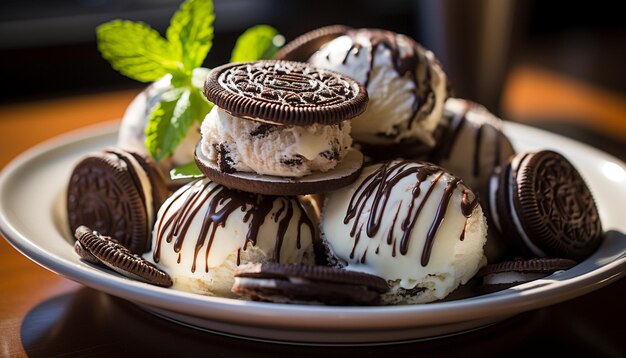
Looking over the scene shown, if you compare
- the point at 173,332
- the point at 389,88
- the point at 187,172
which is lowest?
the point at 173,332

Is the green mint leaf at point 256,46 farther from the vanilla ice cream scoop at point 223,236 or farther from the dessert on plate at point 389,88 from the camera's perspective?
the vanilla ice cream scoop at point 223,236

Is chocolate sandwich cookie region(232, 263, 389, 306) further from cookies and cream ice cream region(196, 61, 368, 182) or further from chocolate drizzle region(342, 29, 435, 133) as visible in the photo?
chocolate drizzle region(342, 29, 435, 133)

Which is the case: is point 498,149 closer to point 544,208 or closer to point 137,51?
point 544,208

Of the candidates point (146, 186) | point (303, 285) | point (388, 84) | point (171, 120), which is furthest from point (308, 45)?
point (303, 285)

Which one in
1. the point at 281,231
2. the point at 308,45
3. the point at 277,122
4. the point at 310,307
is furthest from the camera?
the point at 308,45

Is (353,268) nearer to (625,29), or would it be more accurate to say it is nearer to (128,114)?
(128,114)

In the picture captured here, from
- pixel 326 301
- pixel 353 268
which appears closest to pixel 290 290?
pixel 326 301
